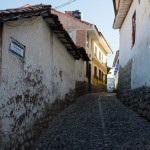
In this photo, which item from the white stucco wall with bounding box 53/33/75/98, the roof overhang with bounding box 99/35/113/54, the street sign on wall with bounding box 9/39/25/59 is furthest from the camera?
the roof overhang with bounding box 99/35/113/54

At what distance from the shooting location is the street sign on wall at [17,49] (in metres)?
4.70

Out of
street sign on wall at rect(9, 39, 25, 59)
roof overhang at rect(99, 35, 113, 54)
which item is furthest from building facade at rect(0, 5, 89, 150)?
roof overhang at rect(99, 35, 113, 54)

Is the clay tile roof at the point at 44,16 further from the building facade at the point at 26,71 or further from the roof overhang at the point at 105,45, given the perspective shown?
the roof overhang at the point at 105,45

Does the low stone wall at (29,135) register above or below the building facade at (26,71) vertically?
below

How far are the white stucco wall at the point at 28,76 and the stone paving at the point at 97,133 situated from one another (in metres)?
0.70

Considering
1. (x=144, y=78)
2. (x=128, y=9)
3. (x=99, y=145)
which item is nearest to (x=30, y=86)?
(x=99, y=145)

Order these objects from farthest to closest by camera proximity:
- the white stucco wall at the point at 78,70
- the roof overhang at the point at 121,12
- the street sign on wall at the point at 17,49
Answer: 1. the white stucco wall at the point at 78,70
2. the roof overhang at the point at 121,12
3. the street sign on wall at the point at 17,49

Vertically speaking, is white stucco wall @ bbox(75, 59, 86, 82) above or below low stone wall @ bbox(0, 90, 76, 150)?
above

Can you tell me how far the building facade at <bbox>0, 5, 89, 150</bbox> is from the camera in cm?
437

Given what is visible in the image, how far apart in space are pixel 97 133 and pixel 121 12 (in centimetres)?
811

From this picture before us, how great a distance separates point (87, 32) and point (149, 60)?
516 inches

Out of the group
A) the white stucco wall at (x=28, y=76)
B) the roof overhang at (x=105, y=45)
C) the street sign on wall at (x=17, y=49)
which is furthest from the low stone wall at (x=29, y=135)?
the roof overhang at (x=105, y=45)

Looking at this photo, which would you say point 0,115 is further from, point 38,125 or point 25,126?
point 38,125

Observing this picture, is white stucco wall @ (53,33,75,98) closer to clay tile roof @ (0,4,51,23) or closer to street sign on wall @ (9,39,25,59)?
clay tile roof @ (0,4,51,23)
